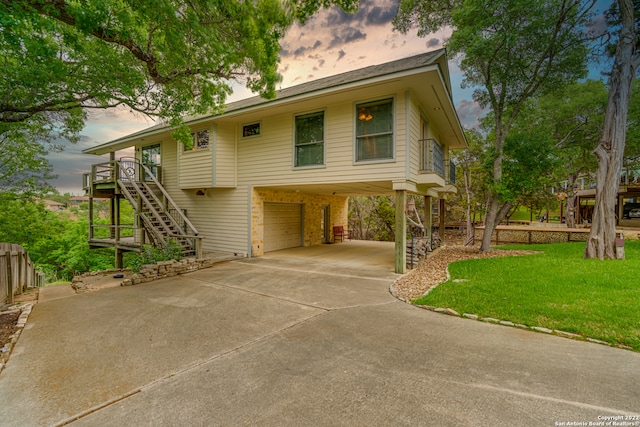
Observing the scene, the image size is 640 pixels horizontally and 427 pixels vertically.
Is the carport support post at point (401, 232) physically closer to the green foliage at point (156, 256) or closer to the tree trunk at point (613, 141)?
the tree trunk at point (613, 141)

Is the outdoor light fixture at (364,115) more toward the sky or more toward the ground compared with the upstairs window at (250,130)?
more toward the ground

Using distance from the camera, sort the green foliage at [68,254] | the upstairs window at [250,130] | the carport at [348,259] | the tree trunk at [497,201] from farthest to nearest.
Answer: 1. the green foliage at [68,254]
2. the upstairs window at [250,130]
3. the tree trunk at [497,201]
4. the carport at [348,259]

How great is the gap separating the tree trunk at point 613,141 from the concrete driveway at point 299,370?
7296mm

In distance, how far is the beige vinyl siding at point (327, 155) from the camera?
778 centimetres

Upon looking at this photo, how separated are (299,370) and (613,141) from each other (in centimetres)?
1174

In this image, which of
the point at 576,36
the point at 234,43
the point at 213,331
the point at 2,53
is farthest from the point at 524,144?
the point at 2,53

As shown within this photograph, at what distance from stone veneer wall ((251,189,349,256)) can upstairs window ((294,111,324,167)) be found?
8.07ft

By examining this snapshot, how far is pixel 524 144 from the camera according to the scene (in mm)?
10047

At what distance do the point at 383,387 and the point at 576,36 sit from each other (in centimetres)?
1375

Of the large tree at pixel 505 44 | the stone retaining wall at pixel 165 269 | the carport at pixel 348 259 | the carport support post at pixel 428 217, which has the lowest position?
the carport at pixel 348 259

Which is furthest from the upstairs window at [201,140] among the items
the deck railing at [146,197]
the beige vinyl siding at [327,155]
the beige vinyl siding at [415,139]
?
the beige vinyl siding at [415,139]

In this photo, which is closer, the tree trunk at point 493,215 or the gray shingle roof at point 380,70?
the gray shingle roof at point 380,70

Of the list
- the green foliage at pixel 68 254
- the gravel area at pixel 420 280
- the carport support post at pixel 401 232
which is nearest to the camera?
the gravel area at pixel 420 280

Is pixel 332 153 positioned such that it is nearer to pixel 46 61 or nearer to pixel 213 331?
pixel 213 331
